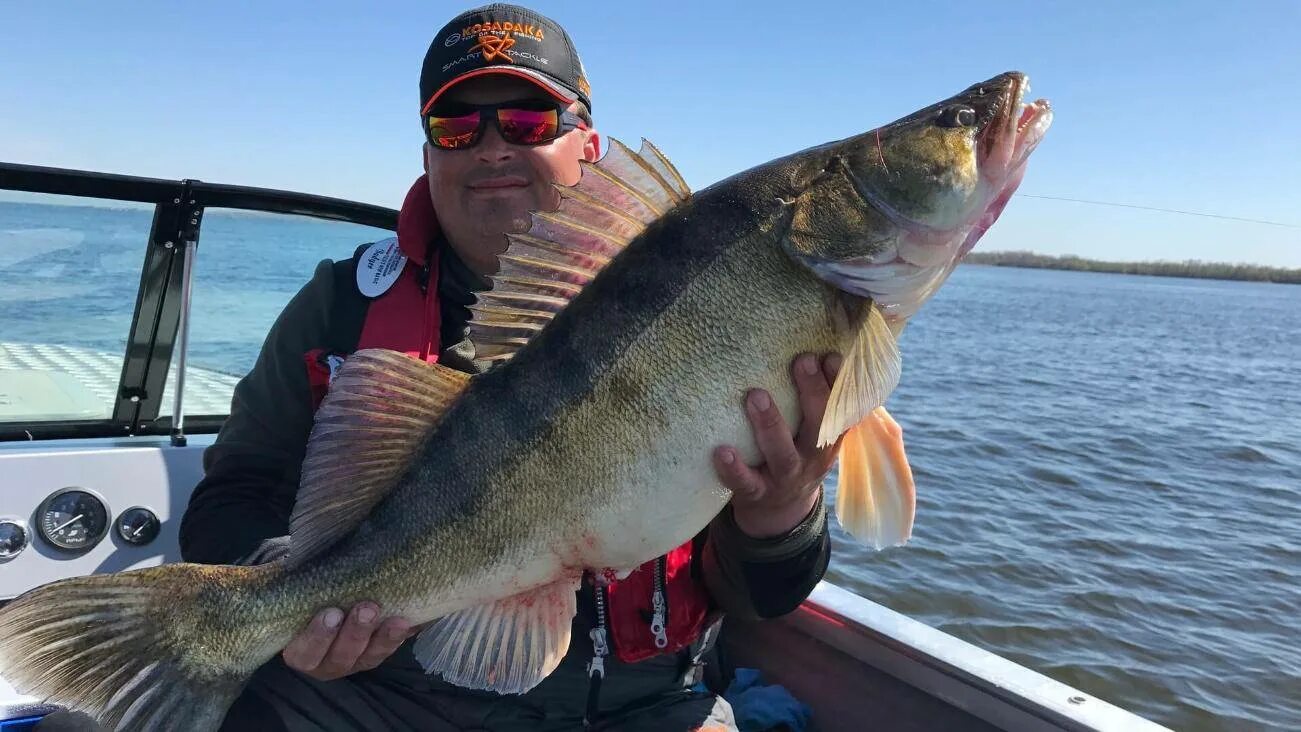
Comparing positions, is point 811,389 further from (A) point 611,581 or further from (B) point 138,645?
(B) point 138,645

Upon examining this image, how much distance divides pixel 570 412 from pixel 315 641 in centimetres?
78

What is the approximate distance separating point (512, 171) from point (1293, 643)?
24.8 feet

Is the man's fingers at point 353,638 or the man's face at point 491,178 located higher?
the man's face at point 491,178

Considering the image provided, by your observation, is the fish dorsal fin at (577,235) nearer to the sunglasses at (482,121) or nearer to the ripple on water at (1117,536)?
the sunglasses at (482,121)

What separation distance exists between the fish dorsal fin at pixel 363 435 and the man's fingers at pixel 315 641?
0.17 m

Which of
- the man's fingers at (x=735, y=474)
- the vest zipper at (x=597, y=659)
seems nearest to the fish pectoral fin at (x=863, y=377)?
the man's fingers at (x=735, y=474)

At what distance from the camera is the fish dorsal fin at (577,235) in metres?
1.95

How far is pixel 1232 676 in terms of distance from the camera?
20.8 feet

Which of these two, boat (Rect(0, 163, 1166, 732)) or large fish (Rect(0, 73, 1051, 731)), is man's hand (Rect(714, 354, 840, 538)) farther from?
boat (Rect(0, 163, 1166, 732))

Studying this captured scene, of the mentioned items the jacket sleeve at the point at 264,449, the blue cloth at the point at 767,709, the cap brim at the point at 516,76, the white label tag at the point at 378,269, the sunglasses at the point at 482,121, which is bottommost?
the blue cloth at the point at 767,709

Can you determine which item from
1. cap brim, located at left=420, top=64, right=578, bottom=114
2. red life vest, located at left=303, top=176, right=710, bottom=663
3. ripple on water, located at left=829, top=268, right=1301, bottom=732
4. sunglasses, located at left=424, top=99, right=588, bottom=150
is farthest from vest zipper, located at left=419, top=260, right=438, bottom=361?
ripple on water, located at left=829, top=268, right=1301, bottom=732

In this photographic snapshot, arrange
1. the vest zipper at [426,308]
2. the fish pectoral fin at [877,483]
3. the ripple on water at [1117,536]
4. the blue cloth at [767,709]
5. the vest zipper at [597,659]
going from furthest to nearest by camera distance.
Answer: the ripple on water at [1117,536]
the blue cloth at [767,709]
the vest zipper at [426,308]
the vest zipper at [597,659]
the fish pectoral fin at [877,483]

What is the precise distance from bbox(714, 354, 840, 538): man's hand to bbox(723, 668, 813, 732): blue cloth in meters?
1.27

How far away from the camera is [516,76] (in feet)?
8.99
